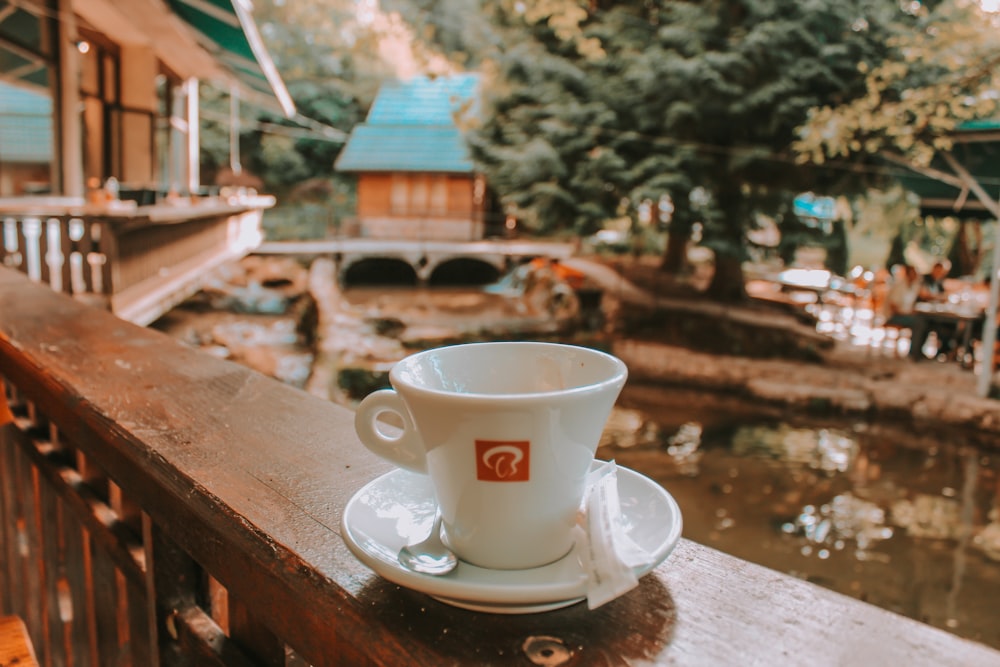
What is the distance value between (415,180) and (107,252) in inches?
712

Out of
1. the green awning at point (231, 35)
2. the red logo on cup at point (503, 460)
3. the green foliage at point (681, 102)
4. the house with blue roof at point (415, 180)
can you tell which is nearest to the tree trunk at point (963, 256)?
the green foliage at point (681, 102)

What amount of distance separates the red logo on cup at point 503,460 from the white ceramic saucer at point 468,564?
74 millimetres

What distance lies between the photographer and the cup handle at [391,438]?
2.04 ft

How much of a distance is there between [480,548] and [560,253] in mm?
19554

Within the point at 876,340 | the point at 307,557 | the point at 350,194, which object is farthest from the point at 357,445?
the point at 350,194

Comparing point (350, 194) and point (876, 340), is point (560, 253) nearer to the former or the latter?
point (876, 340)

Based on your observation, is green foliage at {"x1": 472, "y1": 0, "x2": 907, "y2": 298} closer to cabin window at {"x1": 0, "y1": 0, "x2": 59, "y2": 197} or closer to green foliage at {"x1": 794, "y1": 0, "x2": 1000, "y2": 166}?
green foliage at {"x1": 794, "y1": 0, "x2": 1000, "y2": 166}

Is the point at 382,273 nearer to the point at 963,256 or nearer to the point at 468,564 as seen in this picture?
the point at 963,256

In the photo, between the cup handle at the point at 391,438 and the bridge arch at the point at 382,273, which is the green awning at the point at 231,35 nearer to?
the cup handle at the point at 391,438

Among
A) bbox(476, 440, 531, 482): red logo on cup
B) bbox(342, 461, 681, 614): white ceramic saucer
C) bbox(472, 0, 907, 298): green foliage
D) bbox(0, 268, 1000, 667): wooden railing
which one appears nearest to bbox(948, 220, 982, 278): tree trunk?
bbox(472, 0, 907, 298): green foliage

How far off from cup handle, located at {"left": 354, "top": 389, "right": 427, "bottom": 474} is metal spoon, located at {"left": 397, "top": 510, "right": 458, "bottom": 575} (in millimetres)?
69

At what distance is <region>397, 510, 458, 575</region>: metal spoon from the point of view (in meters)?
0.53

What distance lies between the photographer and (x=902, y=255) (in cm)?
1781

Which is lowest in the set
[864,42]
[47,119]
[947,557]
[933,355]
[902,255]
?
[947,557]
